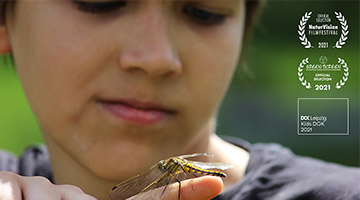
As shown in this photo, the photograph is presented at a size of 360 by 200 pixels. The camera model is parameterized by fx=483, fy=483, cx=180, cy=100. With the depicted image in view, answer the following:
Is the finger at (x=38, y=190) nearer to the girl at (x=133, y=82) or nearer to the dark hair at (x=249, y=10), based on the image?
the girl at (x=133, y=82)

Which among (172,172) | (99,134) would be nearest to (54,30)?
(99,134)

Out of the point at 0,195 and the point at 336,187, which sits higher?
the point at 0,195

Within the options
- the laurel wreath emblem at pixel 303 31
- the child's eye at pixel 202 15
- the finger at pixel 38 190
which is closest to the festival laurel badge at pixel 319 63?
the laurel wreath emblem at pixel 303 31

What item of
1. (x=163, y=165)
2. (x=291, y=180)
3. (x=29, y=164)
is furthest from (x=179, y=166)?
(x=29, y=164)

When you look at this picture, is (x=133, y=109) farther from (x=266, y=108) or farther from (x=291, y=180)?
(x=266, y=108)

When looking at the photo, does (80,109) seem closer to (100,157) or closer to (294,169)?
(100,157)

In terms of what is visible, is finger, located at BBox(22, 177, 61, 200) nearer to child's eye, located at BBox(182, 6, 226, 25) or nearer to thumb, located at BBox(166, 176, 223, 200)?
thumb, located at BBox(166, 176, 223, 200)
